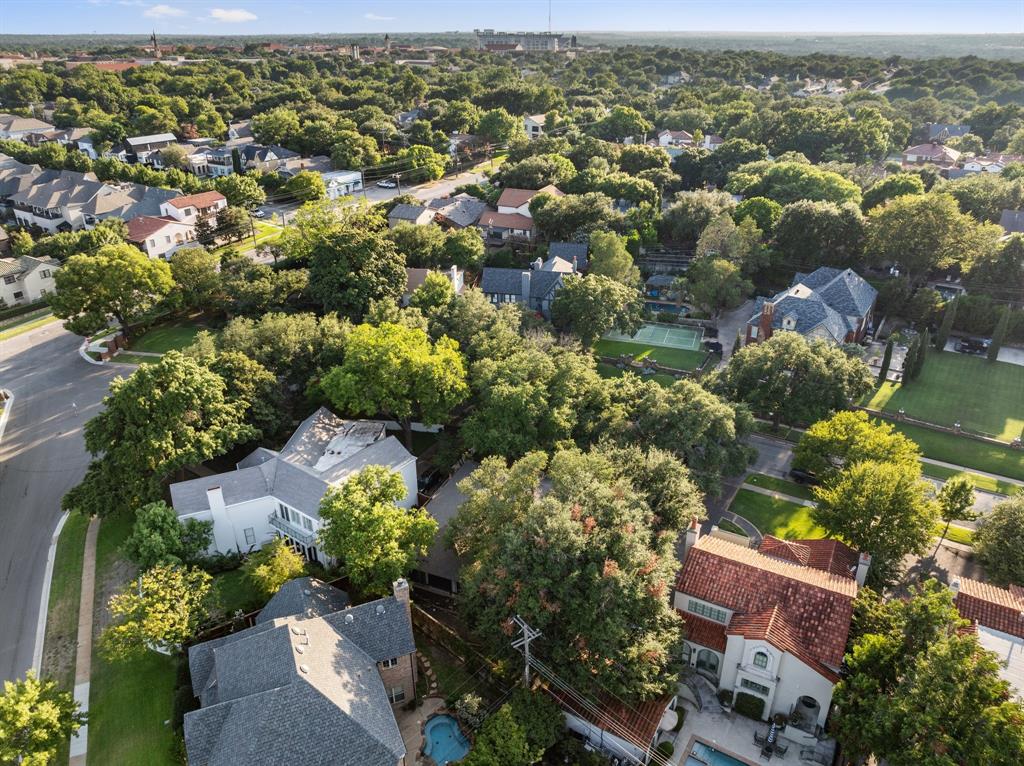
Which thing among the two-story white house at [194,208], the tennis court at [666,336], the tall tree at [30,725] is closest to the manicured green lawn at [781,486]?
the tennis court at [666,336]

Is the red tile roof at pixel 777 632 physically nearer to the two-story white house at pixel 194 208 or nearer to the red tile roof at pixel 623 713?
the red tile roof at pixel 623 713

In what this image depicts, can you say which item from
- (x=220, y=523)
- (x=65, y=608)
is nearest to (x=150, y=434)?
(x=220, y=523)

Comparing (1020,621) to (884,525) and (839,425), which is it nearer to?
(884,525)

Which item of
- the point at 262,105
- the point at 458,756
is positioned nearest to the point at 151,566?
the point at 458,756

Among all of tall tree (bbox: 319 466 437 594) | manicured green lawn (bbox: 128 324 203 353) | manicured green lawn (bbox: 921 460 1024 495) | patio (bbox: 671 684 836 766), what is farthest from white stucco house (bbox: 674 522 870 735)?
manicured green lawn (bbox: 128 324 203 353)

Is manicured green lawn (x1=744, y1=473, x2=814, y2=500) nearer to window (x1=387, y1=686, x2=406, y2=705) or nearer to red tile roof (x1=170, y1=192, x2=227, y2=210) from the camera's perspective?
window (x1=387, y1=686, x2=406, y2=705)
